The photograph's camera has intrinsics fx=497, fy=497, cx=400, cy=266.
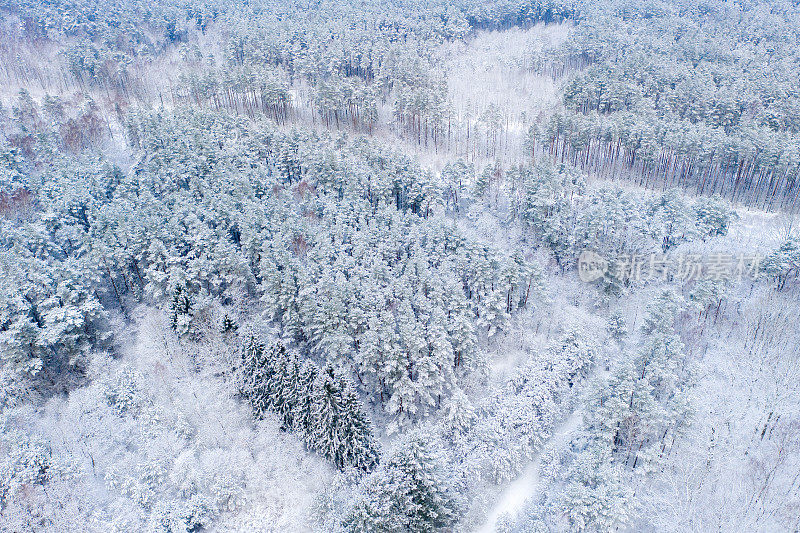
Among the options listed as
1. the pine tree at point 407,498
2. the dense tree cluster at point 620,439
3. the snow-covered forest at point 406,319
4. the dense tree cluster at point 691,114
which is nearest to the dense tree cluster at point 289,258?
the snow-covered forest at point 406,319

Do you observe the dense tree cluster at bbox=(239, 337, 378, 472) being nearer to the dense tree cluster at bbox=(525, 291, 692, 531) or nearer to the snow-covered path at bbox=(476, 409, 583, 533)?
the snow-covered path at bbox=(476, 409, 583, 533)

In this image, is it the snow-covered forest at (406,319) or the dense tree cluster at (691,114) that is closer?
the snow-covered forest at (406,319)

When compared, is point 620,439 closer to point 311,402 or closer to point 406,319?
point 406,319

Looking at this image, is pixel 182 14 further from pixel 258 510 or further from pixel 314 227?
pixel 258 510

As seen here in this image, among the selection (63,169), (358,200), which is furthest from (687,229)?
(63,169)

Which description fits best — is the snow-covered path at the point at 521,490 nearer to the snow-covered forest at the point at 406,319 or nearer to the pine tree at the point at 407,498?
the snow-covered forest at the point at 406,319

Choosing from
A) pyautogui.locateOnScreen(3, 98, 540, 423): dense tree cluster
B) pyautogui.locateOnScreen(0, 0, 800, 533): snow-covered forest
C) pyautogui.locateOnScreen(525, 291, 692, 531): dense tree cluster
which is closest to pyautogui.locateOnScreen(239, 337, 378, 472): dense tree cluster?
pyautogui.locateOnScreen(0, 0, 800, 533): snow-covered forest
